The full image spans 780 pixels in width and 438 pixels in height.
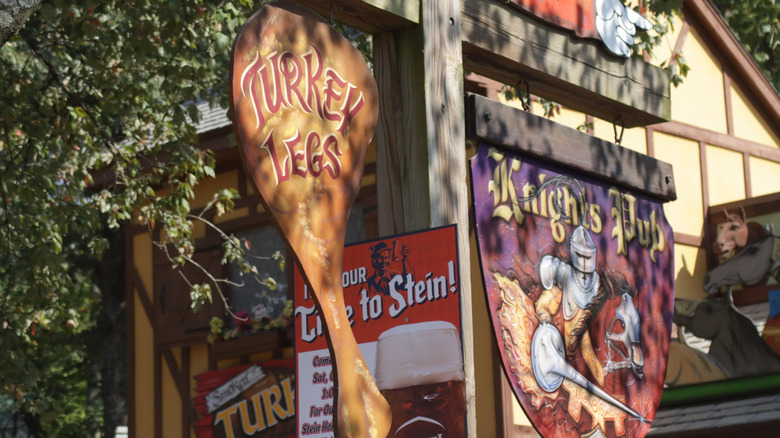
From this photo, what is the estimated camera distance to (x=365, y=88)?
3611mm

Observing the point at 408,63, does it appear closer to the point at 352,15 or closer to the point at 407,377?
the point at 352,15

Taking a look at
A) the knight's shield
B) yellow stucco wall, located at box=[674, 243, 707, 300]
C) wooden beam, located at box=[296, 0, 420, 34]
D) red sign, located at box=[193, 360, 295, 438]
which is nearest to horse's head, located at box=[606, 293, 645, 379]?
the knight's shield

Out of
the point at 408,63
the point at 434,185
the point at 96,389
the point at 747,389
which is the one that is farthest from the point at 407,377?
the point at 96,389

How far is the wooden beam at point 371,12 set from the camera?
3879 millimetres

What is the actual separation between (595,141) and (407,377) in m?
1.74

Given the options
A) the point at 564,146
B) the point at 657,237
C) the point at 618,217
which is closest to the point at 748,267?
the point at 657,237

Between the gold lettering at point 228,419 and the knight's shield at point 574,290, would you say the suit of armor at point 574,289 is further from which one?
the gold lettering at point 228,419

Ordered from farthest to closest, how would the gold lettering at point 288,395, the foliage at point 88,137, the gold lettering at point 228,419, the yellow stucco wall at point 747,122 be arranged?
the yellow stucco wall at point 747,122 < the gold lettering at point 228,419 < the gold lettering at point 288,395 < the foliage at point 88,137

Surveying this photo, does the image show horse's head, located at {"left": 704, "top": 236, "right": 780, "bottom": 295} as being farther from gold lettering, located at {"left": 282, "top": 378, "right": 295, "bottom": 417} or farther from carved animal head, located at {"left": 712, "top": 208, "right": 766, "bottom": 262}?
gold lettering, located at {"left": 282, "top": 378, "right": 295, "bottom": 417}

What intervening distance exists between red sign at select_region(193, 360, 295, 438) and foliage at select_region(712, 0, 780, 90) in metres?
11.2

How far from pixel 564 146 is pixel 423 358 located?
1.42 metres

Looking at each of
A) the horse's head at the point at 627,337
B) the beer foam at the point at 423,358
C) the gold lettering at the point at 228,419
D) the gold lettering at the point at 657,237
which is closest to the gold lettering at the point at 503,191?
the beer foam at the point at 423,358

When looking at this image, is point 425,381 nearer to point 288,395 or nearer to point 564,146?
point 564,146

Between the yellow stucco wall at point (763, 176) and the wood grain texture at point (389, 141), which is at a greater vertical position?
the yellow stucco wall at point (763, 176)
